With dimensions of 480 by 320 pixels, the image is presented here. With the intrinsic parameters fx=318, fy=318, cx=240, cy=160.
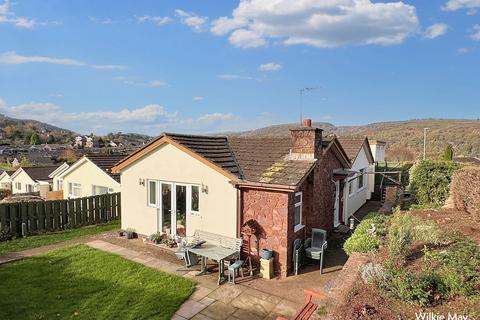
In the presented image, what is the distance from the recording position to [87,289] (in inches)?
384

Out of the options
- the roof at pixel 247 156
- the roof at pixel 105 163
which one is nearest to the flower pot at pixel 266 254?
the roof at pixel 247 156

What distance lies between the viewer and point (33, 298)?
922 cm

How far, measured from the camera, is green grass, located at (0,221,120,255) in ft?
46.0

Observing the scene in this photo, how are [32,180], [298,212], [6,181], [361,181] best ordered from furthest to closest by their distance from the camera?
[6,181] → [32,180] → [361,181] → [298,212]

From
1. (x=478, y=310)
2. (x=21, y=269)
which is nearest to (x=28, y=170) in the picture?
(x=21, y=269)

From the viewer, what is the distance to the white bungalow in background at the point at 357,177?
18.4m

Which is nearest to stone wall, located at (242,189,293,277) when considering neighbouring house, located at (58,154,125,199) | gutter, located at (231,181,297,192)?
gutter, located at (231,181,297,192)

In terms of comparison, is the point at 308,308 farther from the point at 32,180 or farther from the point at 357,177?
the point at 32,180

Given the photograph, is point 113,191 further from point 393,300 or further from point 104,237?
point 393,300

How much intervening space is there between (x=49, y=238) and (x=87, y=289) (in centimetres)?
729

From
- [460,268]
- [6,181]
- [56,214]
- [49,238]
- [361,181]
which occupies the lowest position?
[6,181]

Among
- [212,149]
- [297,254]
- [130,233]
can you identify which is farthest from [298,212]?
[130,233]

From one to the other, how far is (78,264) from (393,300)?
413 inches

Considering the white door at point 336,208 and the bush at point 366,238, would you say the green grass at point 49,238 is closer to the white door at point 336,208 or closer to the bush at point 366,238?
the white door at point 336,208
